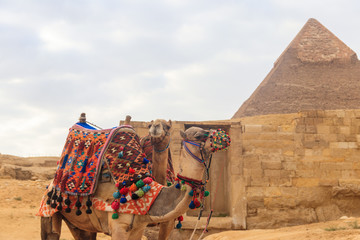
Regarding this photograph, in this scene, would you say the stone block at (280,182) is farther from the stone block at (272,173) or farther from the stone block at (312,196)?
the stone block at (312,196)

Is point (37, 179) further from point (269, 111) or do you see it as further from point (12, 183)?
point (269, 111)

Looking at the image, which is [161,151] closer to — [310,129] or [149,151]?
[149,151]

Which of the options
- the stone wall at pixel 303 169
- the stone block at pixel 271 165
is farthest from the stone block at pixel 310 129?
the stone block at pixel 271 165

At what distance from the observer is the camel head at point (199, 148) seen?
4.05 m

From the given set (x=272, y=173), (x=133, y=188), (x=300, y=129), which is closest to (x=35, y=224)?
(x=272, y=173)

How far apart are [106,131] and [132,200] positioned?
94 centimetres

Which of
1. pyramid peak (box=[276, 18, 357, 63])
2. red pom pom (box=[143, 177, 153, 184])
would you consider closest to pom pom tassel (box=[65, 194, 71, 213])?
red pom pom (box=[143, 177, 153, 184])

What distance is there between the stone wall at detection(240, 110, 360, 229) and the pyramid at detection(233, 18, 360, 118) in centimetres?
4534

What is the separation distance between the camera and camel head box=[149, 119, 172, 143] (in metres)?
4.57

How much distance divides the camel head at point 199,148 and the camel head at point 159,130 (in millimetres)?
540

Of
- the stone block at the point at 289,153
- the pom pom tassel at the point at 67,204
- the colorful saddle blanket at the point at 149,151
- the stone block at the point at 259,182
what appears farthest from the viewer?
the stone block at the point at 289,153

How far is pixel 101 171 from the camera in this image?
459 centimetres

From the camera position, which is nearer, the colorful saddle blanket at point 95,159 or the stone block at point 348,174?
the colorful saddle blanket at point 95,159

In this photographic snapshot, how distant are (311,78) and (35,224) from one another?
191 feet
